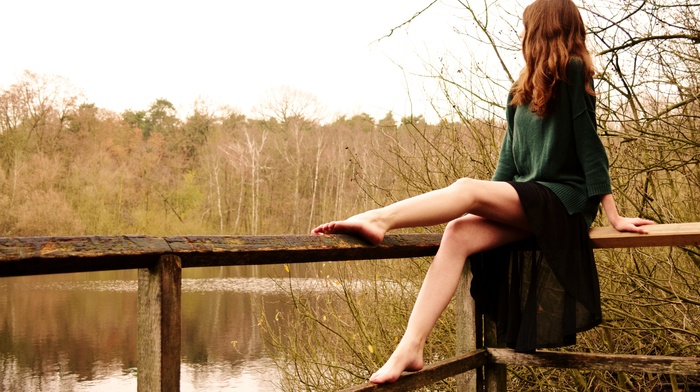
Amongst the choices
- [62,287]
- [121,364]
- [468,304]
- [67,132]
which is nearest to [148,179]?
[67,132]

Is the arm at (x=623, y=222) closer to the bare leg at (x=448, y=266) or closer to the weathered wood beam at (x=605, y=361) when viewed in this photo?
the bare leg at (x=448, y=266)

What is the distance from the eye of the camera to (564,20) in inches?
89.7

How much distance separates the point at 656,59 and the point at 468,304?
2.35 m

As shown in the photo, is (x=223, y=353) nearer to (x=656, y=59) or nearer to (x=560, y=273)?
(x=656, y=59)

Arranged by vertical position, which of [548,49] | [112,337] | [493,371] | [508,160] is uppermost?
[548,49]

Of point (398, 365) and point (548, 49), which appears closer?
point (398, 365)

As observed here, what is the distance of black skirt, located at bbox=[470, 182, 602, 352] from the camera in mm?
2023

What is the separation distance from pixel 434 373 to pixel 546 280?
0.47m

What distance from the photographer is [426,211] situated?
73.6 inches

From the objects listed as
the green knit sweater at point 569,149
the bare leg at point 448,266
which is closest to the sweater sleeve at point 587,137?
the green knit sweater at point 569,149

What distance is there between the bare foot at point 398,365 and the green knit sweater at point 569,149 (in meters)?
0.67

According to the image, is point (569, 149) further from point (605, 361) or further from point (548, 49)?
point (605, 361)

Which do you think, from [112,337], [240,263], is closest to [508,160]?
[240,263]

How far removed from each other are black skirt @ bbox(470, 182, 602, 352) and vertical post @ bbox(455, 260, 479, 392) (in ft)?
0.30
